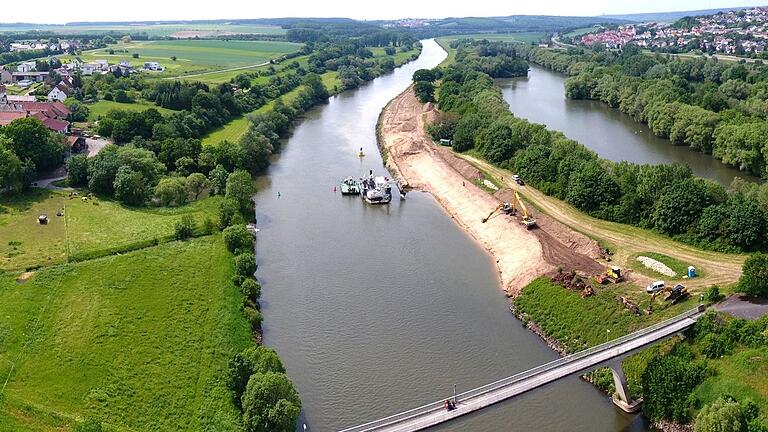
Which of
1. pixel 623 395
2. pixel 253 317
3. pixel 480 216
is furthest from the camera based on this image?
pixel 480 216

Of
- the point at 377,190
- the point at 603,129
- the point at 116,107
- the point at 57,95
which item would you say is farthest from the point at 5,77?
the point at 603,129

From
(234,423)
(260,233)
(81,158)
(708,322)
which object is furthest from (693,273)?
(81,158)

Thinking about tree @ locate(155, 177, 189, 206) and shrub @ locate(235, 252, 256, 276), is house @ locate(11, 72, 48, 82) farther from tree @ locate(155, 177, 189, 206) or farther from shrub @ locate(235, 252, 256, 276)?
shrub @ locate(235, 252, 256, 276)

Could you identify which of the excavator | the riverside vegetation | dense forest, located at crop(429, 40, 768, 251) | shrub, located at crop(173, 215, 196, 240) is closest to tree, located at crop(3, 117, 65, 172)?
shrub, located at crop(173, 215, 196, 240)

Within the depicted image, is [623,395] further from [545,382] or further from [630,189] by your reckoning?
[630,189]

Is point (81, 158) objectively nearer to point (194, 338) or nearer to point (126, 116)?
point (126, 116)

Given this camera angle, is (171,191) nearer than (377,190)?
Yes
